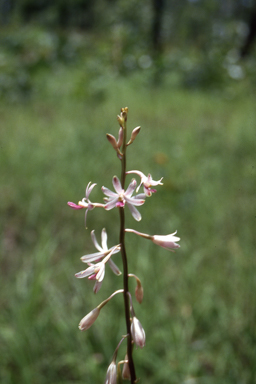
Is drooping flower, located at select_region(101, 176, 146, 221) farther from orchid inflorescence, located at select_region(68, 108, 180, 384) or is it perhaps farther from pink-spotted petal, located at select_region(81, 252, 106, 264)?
pink-spotted petal, located at select_region(81, 252, 106, 264)

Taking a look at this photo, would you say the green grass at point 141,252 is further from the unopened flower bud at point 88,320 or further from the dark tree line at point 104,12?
the dark tree line at point 104,12

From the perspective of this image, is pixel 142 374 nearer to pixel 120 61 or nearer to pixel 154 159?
pixel 154 159

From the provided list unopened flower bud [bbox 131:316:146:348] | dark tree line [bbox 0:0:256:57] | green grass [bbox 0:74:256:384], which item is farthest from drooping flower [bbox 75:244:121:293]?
dark tree line [bbox 0:0:256:57]

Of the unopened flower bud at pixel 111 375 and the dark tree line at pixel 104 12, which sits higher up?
the dark tree line at pixel 104 12

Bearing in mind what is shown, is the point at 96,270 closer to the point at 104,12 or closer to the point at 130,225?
the point at 130,225

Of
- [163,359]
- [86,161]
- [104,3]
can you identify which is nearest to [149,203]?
[86,161]

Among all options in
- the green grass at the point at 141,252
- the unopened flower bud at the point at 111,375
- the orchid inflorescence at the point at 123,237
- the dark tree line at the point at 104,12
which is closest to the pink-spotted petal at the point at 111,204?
the orchid inflorescence at the point at 123,237

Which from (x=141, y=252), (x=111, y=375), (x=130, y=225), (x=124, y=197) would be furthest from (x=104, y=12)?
(x=111, y=375)
